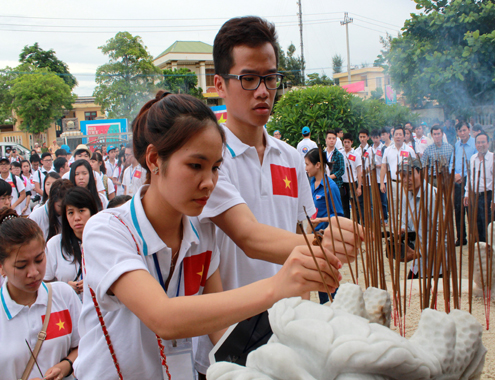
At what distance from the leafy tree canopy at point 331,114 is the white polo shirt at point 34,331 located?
8438 mm

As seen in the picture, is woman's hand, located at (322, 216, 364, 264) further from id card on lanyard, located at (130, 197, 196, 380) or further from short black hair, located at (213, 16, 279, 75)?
short black hair, located at (213, 16, 279, 75)

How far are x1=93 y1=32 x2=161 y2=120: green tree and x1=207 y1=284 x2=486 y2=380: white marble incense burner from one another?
2804 cm

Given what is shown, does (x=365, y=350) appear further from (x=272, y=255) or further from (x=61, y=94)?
(x=61, y=94)

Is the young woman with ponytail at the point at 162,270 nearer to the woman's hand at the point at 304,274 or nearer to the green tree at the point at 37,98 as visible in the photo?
the woman's hand at the point at 304,274

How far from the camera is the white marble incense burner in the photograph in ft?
2.03

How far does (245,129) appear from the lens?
1.60 m

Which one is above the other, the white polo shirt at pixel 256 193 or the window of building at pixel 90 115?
the window of building at pixel 90 115

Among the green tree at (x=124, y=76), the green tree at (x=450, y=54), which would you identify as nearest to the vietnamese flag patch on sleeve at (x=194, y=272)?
the green tree at (x=450, y=54)

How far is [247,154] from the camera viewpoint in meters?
1.60

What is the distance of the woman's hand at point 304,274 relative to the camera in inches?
36.4

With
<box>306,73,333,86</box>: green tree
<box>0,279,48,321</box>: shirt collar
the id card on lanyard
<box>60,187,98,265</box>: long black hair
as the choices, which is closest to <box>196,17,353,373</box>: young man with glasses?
the id card on lanyard

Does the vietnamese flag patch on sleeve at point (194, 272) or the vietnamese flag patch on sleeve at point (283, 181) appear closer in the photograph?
the vietnamese flag patch on sleeve at point (194, 272)

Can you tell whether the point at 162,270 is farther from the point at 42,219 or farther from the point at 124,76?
the point at 124,76

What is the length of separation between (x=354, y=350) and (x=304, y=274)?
1.03 ft
